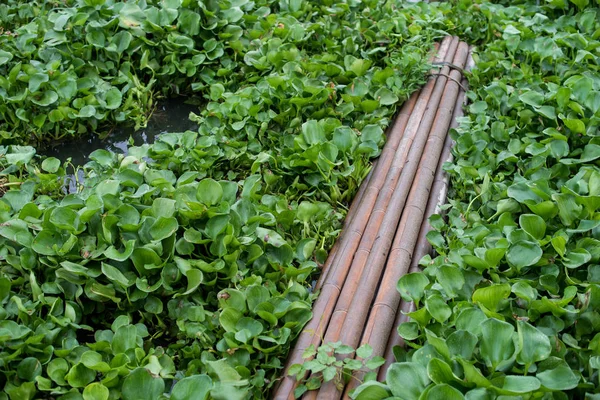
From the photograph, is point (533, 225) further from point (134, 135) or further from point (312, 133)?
point (134, 135)

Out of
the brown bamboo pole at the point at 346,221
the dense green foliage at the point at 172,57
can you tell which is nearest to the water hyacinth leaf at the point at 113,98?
the dense green foliage at the point at 172,57

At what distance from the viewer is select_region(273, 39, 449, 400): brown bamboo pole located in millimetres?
1934

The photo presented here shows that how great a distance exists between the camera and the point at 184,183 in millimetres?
2391

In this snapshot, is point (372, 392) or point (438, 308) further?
point (438, 308)

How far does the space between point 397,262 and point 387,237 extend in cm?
14

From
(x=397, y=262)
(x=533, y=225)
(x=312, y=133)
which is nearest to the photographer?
(x=533, y=225)

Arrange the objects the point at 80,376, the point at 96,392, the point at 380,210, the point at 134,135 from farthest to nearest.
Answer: the point at 134,135 < the point at 380,210 < the point at 80,376 < the point at 96,392

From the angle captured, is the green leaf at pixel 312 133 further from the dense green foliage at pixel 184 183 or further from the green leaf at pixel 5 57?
the green leaf at pixel 5 57

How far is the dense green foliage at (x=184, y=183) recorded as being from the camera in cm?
190

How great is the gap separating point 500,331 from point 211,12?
241cm

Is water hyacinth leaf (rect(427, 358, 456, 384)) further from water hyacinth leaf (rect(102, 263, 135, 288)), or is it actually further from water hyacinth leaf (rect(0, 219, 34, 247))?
water hyacinth leaf (rect(0, 219, 34, 247))

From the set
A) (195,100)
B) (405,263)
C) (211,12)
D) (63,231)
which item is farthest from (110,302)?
(211,12)

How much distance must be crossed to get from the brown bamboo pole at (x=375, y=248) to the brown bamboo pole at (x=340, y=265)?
0.03 metres

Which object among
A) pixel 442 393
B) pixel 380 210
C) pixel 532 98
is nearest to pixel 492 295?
pixel 442 393
